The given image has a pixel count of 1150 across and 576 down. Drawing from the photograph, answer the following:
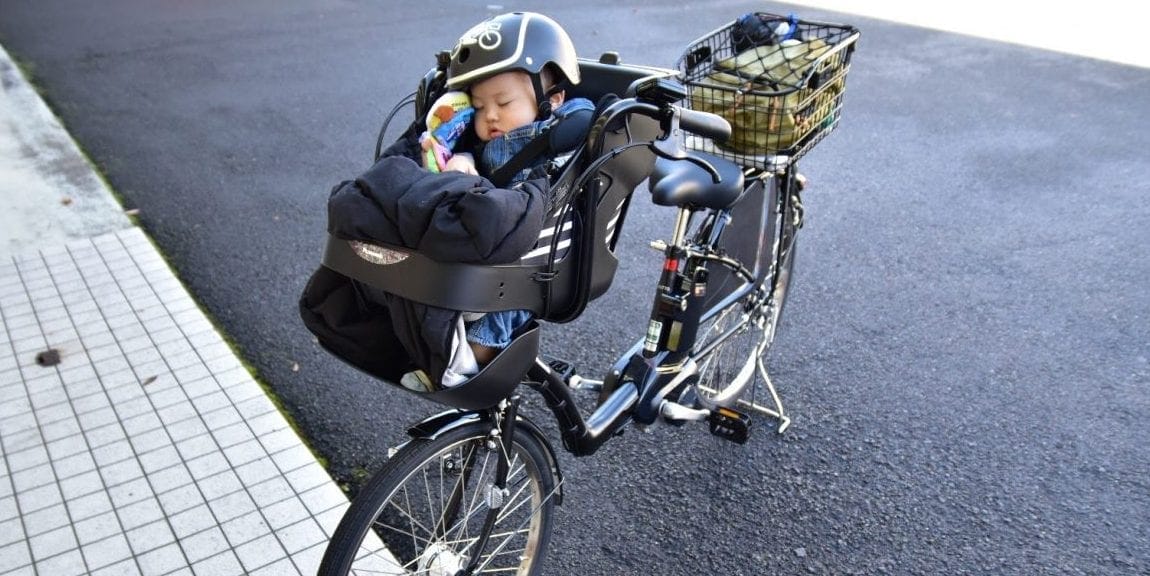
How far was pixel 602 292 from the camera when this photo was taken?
8.08ft

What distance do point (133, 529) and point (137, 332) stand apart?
1465 millimetres

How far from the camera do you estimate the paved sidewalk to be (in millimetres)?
3018

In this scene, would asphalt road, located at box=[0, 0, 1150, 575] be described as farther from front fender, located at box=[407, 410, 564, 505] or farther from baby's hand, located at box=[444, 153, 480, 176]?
baby's hand, located at box=[444, 153, 480, 176]

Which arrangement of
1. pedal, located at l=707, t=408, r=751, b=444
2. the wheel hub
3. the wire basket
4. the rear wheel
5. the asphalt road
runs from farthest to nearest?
the rear wheel → pedal, located at l=707, t=408, r=751, b=444 → the asphalt road → the wire basket → the wheel hub

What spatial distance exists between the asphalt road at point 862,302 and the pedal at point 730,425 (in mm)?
203

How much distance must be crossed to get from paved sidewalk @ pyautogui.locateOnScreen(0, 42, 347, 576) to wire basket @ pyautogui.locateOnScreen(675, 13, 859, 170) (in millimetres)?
1890

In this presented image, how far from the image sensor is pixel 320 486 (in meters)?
3.30

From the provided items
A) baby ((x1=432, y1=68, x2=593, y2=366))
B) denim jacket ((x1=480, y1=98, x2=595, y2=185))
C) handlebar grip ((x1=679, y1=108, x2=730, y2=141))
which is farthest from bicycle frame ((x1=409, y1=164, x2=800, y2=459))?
handlebar grip ((x1=679, y1=108, x2=730, y2=141))

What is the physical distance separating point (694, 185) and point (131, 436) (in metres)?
2.42

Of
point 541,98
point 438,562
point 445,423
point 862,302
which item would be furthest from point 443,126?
point 862,302

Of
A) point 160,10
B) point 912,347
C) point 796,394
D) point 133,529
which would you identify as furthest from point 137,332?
point 160,10

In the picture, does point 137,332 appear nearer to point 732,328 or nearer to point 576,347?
point 576,347

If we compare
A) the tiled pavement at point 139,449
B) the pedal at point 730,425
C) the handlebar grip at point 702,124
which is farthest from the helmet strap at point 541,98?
the tiled pavement at point 139,449

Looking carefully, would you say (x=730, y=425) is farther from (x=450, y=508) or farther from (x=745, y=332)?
(x=450, y=508)
